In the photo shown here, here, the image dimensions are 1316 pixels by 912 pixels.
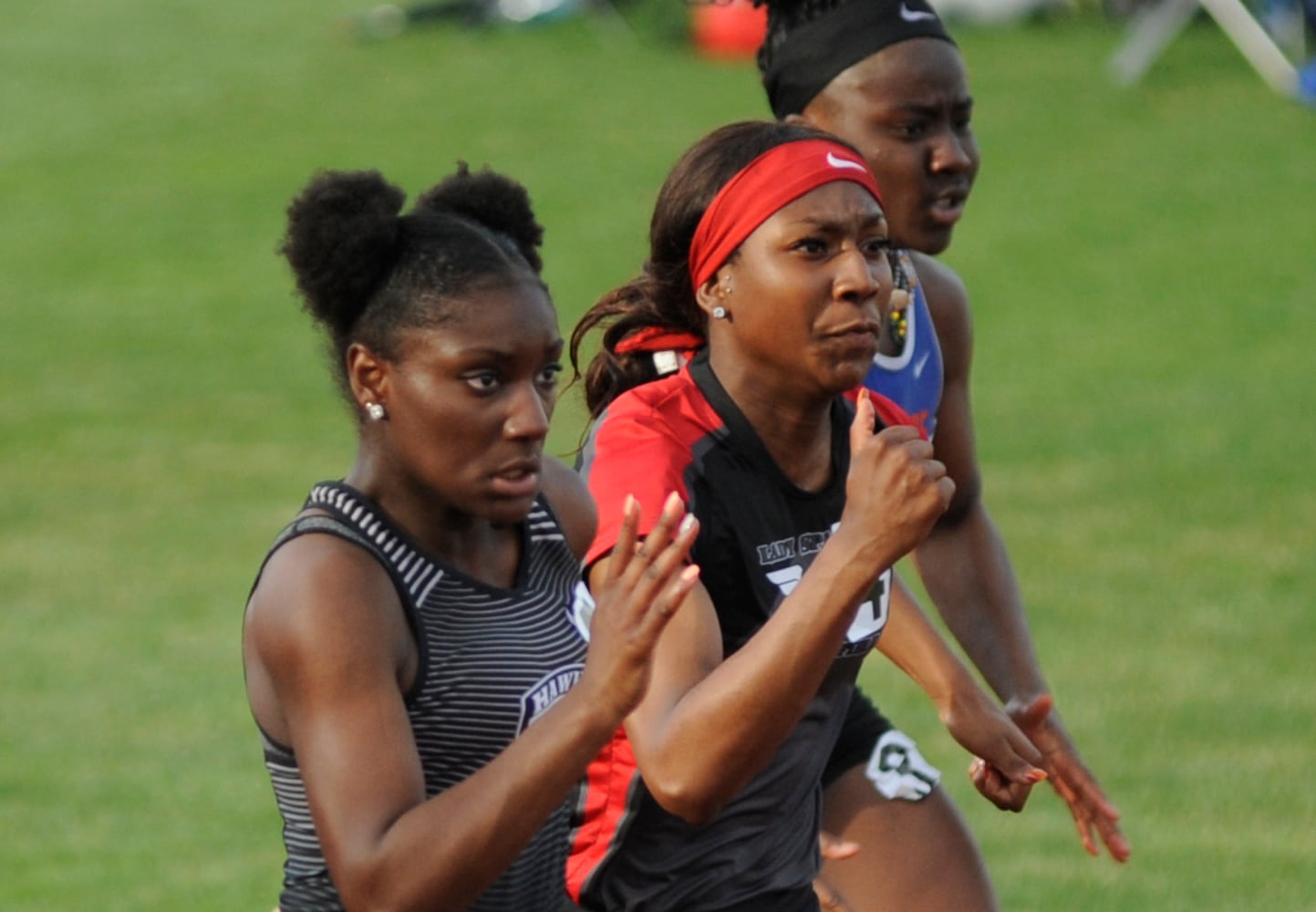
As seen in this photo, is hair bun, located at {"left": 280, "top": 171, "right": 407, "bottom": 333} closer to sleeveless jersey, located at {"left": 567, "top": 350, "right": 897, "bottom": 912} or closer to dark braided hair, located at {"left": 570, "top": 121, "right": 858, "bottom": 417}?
sleeveless jersey, located at {"left": 567, "top": 350, "right": 897, "bottom": 912}

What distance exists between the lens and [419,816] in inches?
129

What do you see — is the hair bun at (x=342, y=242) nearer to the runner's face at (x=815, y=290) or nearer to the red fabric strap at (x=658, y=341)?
the runner's face at (x=815, y=290)

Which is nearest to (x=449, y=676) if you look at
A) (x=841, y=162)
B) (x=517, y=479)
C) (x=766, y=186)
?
(x=517, y=479)

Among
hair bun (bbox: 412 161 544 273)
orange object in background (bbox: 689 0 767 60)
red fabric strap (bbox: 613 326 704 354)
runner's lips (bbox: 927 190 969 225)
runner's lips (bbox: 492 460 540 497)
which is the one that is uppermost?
hair bun (bbox: 412 161 544 273)

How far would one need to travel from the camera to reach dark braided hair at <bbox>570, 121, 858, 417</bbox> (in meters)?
4.29

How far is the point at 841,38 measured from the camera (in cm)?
521

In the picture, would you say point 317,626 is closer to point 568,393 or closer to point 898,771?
point 898,771

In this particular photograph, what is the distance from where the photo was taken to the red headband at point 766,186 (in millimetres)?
4156

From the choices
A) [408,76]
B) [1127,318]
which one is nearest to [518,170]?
[408,76]

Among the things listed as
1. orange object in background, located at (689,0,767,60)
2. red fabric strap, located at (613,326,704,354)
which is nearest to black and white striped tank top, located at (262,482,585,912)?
red fabric strap, located at (613,326,704,354)

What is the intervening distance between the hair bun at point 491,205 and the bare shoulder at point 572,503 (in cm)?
35

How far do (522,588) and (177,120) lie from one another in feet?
64.8

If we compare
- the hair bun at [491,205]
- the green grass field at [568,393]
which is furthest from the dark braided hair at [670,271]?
the green grass field at [568,393]

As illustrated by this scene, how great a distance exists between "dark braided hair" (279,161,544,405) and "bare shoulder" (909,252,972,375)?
65.8 inches
